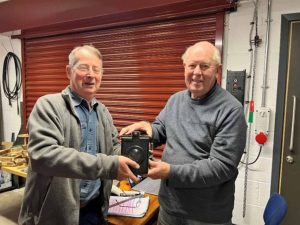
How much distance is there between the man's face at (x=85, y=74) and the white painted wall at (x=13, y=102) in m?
3.30

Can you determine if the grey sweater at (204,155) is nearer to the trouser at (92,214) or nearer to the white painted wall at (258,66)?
the trouser at (92,214)

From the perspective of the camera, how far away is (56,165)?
990 mm

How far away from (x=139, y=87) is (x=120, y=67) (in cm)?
37

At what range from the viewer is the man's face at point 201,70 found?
49.1 inches

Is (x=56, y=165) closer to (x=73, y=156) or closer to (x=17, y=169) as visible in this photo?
(x=73, y=156)

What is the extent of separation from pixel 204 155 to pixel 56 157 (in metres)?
0.68

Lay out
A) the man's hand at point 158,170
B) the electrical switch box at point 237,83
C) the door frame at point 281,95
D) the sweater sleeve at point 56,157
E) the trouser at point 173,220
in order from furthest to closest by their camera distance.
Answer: the electrical switch box at point 237,83, the door frame at point 281,95, the trouser at point 173,220, the man's hand at point 158,170, the sweater sleeve at point 56,157

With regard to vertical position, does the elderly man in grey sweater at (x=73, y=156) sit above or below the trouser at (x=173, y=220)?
above

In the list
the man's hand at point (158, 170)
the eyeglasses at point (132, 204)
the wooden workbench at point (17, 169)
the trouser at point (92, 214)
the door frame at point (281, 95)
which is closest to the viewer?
the man's hand at point (158, 170)

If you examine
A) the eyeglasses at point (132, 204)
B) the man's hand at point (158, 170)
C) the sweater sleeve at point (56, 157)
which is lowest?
the eyeglasses at point (132, 204)

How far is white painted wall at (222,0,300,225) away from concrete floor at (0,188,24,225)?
8.19ft

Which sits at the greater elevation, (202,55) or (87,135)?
(202,55)

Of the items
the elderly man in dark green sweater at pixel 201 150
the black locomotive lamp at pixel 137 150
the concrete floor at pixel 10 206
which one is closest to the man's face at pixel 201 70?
the elderly man in dark green sweater at pixel 201 150

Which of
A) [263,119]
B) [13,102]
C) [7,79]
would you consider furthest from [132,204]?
[7,79]
